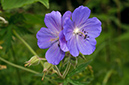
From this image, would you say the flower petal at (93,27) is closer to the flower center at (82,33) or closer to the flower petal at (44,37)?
the flower center at (82,33)

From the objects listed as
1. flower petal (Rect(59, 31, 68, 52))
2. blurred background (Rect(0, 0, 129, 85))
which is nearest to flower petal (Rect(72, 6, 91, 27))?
flower petal (Rect(59, 31, 68, 52))

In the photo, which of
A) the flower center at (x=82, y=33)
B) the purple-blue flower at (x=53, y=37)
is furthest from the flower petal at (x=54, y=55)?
the flower center at (x=82, y=33)

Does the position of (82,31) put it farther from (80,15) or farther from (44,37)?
(44,37)

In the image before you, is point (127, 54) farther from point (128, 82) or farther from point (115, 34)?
point (115, 34)

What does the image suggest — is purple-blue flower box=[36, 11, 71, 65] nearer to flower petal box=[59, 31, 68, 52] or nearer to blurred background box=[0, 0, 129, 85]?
flower petal box=[59, 31, 68, 52]

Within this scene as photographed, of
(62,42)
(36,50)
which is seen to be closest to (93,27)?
(62,42)
